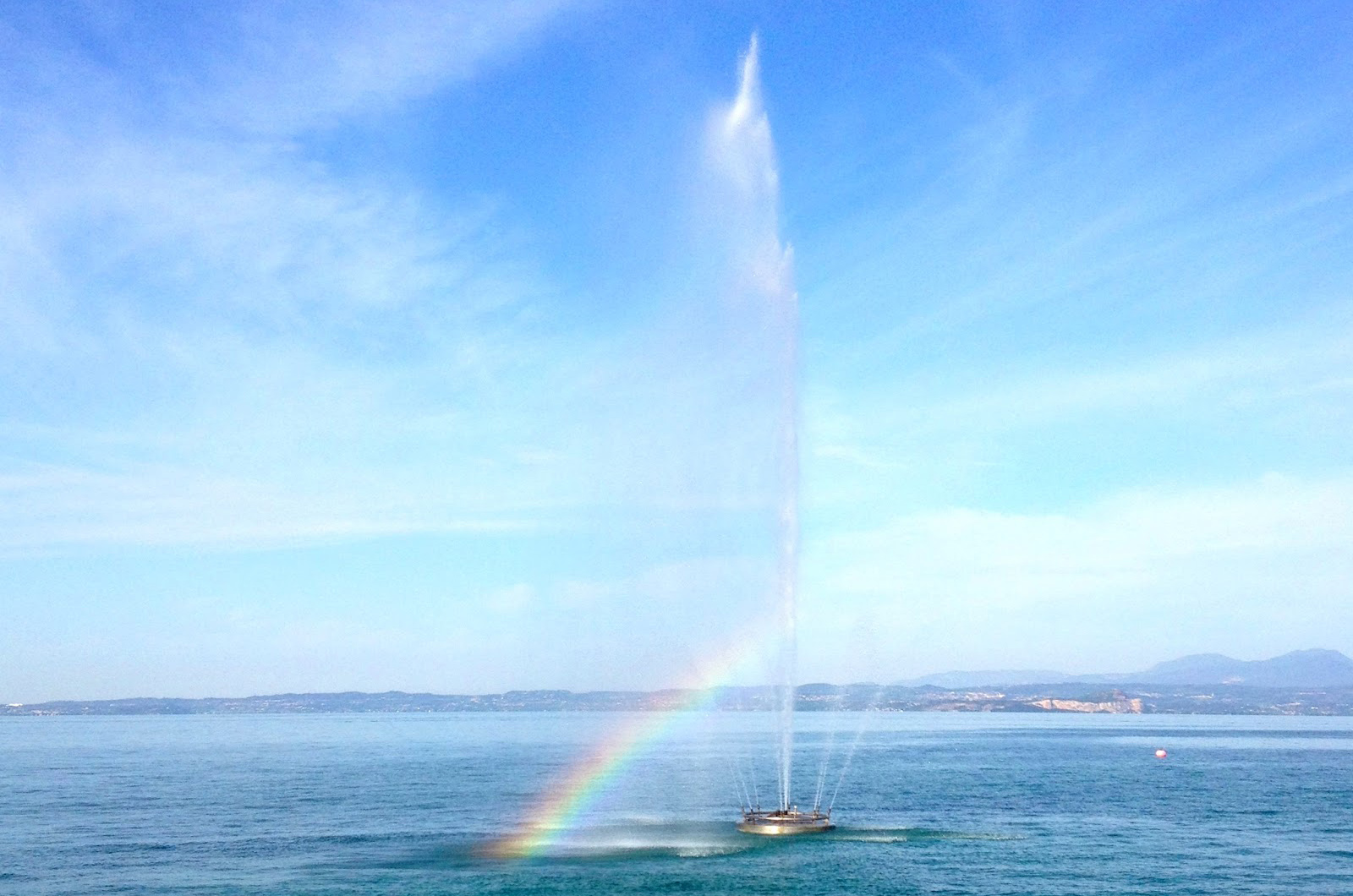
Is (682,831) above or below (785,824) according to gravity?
below

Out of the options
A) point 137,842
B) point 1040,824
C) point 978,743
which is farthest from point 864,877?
point 978,743

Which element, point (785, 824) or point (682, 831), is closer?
point (785, 824)

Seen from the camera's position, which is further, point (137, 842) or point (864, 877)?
point (137, 842)

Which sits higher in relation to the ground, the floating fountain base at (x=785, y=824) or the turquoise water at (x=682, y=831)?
the floating fountain base at (x=785, y=824)

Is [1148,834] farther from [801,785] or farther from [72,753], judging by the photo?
[72,753]

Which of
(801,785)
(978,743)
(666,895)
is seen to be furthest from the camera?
(978,743)
